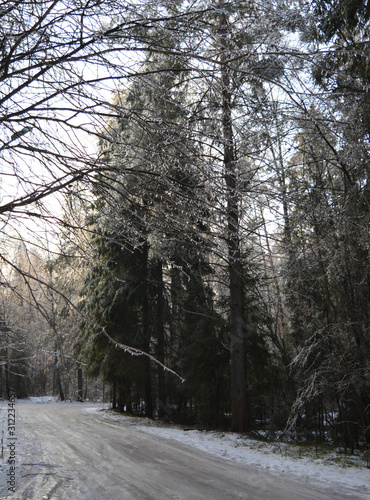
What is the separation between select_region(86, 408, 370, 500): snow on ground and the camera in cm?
598

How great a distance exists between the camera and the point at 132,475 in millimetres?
6070

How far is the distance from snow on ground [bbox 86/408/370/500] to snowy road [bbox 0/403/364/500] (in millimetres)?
369

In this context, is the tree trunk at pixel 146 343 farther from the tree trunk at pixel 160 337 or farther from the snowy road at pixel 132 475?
the snowy road at pixel 132 475

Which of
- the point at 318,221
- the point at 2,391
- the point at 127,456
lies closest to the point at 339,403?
the point at 318,221

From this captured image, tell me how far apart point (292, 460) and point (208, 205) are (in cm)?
622

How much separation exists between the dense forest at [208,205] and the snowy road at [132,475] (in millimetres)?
1545

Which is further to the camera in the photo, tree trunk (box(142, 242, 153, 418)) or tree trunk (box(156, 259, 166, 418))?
tree trunk (box(142, 242, 153, 418))

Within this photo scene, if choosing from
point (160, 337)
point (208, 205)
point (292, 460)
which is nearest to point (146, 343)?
point (160, 337)

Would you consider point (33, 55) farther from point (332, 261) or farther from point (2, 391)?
point (2, 391)

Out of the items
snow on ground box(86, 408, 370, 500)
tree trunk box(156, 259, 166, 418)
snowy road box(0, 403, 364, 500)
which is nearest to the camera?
snowy road box(0, 403, 364, 500)

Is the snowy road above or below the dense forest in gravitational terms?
below

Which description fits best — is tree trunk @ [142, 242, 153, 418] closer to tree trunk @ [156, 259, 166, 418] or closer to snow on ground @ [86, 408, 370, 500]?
tree trunk @ [156, 259, 166, 418]

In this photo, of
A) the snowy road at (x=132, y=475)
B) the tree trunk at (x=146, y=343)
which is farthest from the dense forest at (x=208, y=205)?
the snowy road at (x=132, y=475)

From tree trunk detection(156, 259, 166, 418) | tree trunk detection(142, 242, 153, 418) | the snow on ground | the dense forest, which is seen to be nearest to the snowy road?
the snow on ground
